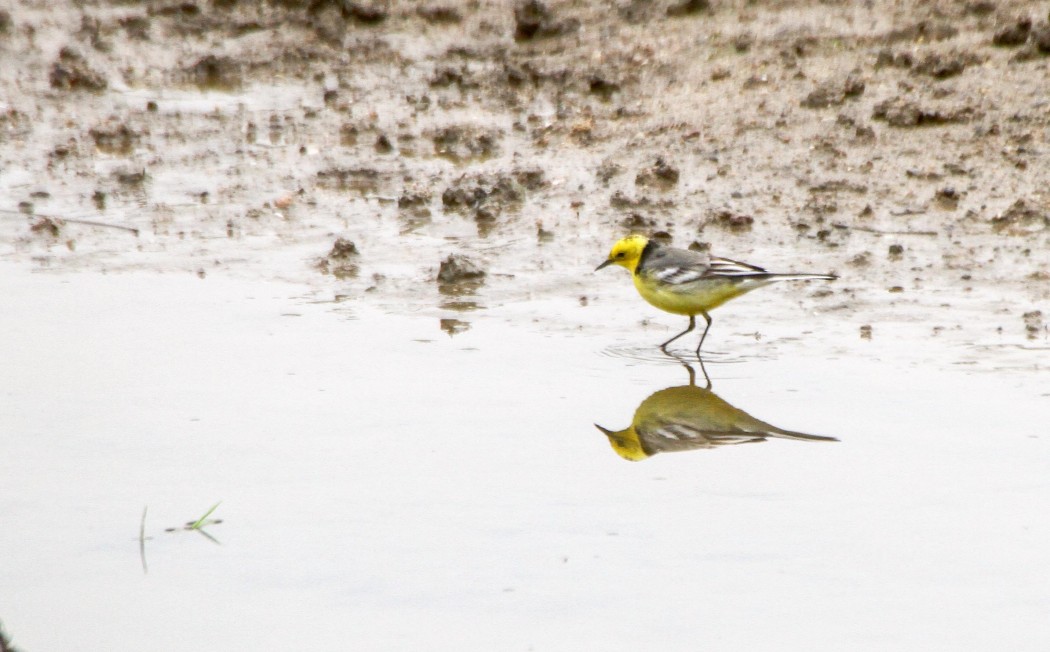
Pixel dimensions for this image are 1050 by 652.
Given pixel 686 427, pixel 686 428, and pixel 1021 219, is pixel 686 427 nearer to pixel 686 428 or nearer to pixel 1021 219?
pixel 686 428

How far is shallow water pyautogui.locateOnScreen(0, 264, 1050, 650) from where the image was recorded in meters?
4.85

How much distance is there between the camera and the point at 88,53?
535 inches

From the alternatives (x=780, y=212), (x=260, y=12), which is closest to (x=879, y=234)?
(x=780, y=212)

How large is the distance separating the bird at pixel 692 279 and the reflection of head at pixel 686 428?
74 centimetres

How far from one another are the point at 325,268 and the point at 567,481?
3739 mm

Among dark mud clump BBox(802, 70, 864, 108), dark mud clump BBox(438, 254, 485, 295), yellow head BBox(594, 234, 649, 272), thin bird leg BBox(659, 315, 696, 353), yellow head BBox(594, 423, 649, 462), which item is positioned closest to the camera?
yellow head BBox(594, 423, 649, 462)

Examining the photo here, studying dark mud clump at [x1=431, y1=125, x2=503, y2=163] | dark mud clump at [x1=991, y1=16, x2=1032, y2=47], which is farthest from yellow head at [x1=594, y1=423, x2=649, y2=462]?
dark mud clump at [x1=991, y1=16, x2=1032, y2=47]

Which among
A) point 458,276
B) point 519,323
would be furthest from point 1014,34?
point 519,323

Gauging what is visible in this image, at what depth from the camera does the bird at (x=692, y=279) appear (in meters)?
7.80

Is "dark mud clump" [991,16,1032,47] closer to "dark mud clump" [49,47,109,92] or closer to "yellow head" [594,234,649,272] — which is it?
"yellow head" [594,234,649,272]

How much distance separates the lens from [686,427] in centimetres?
678

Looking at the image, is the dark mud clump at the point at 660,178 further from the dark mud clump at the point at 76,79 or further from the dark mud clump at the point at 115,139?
the dark mud clump at the point at 76,79

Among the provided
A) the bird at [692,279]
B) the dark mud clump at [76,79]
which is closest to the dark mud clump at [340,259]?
the bird at [692,279]

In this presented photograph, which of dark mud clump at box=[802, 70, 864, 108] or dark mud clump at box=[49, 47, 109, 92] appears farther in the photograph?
dark mud clump at box=[49, 47, 109, 92]
